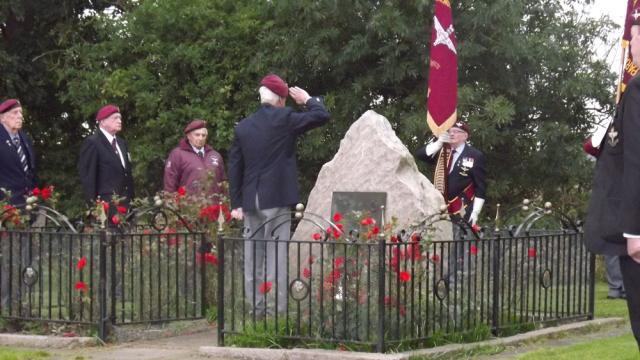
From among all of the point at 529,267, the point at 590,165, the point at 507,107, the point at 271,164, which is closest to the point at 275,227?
the point at 271,164

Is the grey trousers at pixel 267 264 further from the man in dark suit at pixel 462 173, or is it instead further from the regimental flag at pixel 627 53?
the regimental flag at pixel 627 53

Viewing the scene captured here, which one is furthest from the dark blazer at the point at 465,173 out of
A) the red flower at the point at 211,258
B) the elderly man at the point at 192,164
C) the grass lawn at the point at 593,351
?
A: the grass lawn at the point at 593,351

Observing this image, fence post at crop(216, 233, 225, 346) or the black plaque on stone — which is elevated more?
the black plaque on stone

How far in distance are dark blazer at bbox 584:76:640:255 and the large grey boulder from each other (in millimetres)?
3882

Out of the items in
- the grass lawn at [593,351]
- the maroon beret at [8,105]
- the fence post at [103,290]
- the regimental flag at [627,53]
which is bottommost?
the grass lawn at [593,351]

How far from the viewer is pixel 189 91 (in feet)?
57.7

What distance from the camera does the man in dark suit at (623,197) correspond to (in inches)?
184

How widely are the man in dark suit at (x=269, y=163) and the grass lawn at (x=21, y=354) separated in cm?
170

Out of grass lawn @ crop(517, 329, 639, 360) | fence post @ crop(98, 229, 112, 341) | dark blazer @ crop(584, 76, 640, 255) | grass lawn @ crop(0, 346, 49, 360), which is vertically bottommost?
grass lawn @ crop(0, 346, 49, 360)

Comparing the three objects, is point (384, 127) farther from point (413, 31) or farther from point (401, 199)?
Result: point (413, 31)

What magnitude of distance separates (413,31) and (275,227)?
766 centimetres

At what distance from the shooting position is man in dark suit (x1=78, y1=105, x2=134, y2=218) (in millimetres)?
10375

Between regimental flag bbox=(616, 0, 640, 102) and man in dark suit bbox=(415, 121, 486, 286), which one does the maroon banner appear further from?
regimental flag bbox=(616, 0, 640, 102)

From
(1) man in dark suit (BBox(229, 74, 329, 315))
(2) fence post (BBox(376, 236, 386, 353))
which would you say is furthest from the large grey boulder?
(2) fence post (BBox(376, 236, 386, 353))
